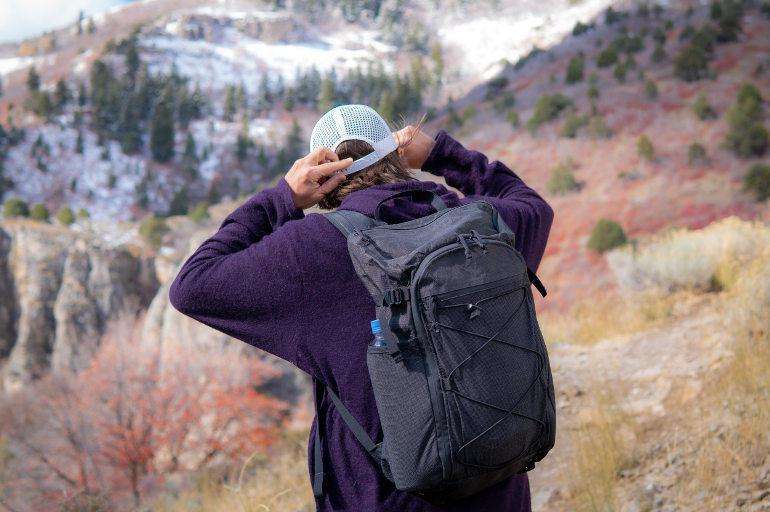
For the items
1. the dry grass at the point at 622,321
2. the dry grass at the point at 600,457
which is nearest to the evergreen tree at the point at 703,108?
the dry grass at the point at 622,321

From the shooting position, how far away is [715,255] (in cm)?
593

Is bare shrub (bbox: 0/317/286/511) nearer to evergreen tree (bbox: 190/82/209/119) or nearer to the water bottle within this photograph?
the water bottle

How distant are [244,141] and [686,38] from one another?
29.0m

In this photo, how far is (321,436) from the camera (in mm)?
1100

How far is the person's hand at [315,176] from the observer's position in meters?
1.15

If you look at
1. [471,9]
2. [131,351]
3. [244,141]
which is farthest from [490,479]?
[471,9]

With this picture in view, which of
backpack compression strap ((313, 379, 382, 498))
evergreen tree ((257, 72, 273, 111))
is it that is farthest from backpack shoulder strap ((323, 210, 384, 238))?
evergreen tree ((257, 72, 273, 111))

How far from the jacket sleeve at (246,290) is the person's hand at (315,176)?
0.47 ft

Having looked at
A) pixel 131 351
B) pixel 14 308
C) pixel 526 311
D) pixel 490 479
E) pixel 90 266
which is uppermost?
pixel 526 311

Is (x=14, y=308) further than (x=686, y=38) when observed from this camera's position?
No

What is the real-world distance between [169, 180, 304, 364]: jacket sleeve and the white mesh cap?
0.88 feet

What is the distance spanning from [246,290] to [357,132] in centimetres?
41

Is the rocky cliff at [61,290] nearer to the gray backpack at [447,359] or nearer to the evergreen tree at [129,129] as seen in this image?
the gray backpack at [447,359]

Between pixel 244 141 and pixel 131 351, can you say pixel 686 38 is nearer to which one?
pixel 131 351
